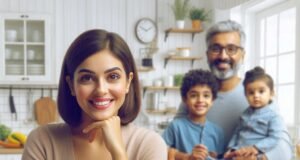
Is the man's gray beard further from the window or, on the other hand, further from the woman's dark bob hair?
the window

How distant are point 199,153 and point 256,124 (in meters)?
0.26

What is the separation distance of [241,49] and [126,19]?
309 centimetres

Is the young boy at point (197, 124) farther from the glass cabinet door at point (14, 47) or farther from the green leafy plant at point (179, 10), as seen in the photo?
the glass cabinet door at point (14, 47)

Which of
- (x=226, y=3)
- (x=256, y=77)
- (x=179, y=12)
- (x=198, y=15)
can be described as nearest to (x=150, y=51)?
(x=179, y=12)

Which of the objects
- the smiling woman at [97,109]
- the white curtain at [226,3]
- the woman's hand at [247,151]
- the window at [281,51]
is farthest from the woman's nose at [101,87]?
the white curtain at [226,3]

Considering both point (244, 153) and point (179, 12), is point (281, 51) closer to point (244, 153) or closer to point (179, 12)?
point (179, 12)

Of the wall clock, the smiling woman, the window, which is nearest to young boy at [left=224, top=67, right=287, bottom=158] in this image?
the smiling woman

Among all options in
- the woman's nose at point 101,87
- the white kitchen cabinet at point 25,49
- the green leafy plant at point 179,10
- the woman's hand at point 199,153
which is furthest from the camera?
the green leafy plant at point 179,10

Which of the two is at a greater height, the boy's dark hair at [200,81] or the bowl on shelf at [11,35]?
the bowl on shelf at [11,35]

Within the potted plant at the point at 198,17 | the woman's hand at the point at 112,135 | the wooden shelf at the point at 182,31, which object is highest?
the potted plant at the point at 198,17

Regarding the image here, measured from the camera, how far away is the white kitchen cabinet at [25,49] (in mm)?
3924

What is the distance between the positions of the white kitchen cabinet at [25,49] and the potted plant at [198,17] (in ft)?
4.44

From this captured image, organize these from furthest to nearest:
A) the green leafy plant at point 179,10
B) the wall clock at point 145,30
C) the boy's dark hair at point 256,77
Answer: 1. the wall clock at point 145,30
2. the green leafy plant at point 179,10
3. the boy's dark hair at point 256,77

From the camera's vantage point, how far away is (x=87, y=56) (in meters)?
0.79
